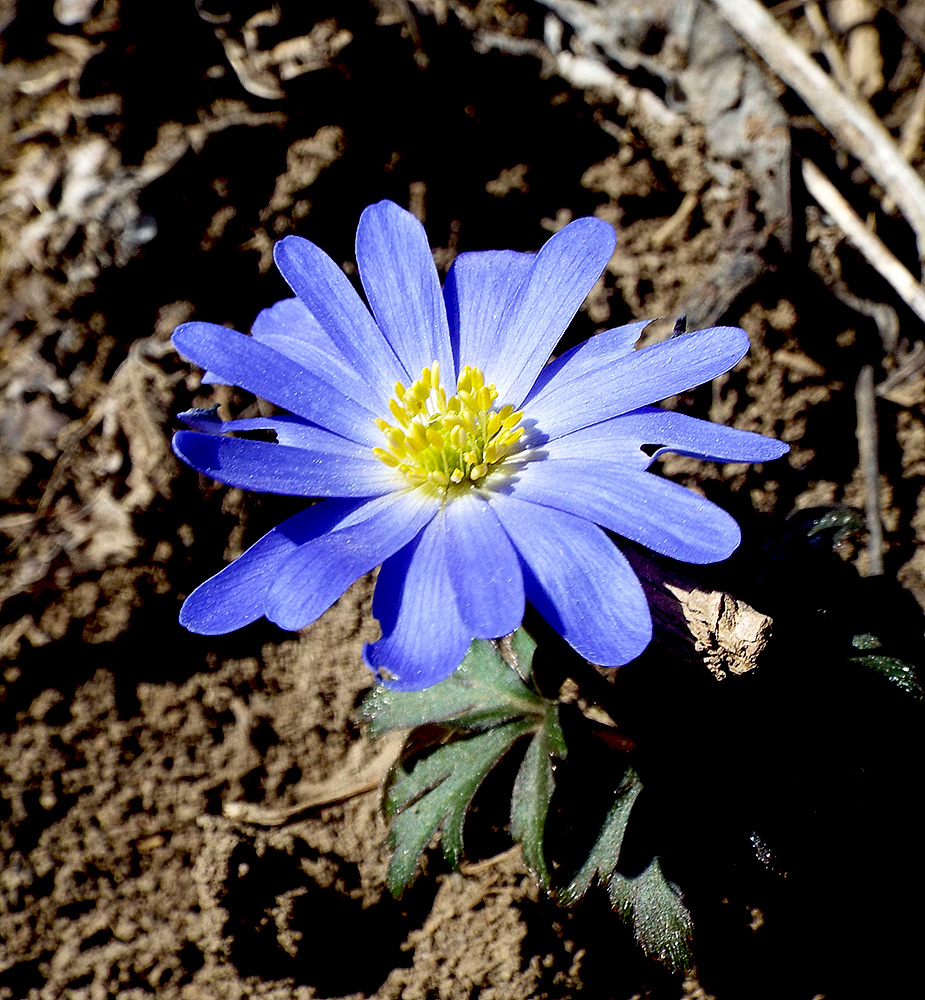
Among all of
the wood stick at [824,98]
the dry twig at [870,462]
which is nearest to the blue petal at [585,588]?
the dry twig at [870,462]

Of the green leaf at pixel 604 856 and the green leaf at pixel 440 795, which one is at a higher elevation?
the green leaf at pixel 440 795

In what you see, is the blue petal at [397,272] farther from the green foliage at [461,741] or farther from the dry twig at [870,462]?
the dry twig at [870,462]

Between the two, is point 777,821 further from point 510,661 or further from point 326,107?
point 326,107

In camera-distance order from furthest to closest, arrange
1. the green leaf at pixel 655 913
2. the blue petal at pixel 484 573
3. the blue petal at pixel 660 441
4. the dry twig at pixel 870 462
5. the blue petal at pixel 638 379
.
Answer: the dry twig at pixel 870 462 → the green leaf at pixel 655 913 → the blue petal at pixel 638 379 → the blue petal at pixel 660 441 → the blue petal at pixel 484 573

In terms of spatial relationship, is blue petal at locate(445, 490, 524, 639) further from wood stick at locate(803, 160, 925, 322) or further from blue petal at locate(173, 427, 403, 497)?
wood stick at locate(803, 160, 925, 322)

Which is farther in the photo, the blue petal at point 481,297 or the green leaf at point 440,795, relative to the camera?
the blue petal at point 481,297

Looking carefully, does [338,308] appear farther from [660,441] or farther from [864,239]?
[864,239]

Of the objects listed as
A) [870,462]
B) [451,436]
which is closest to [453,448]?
[451,436]
